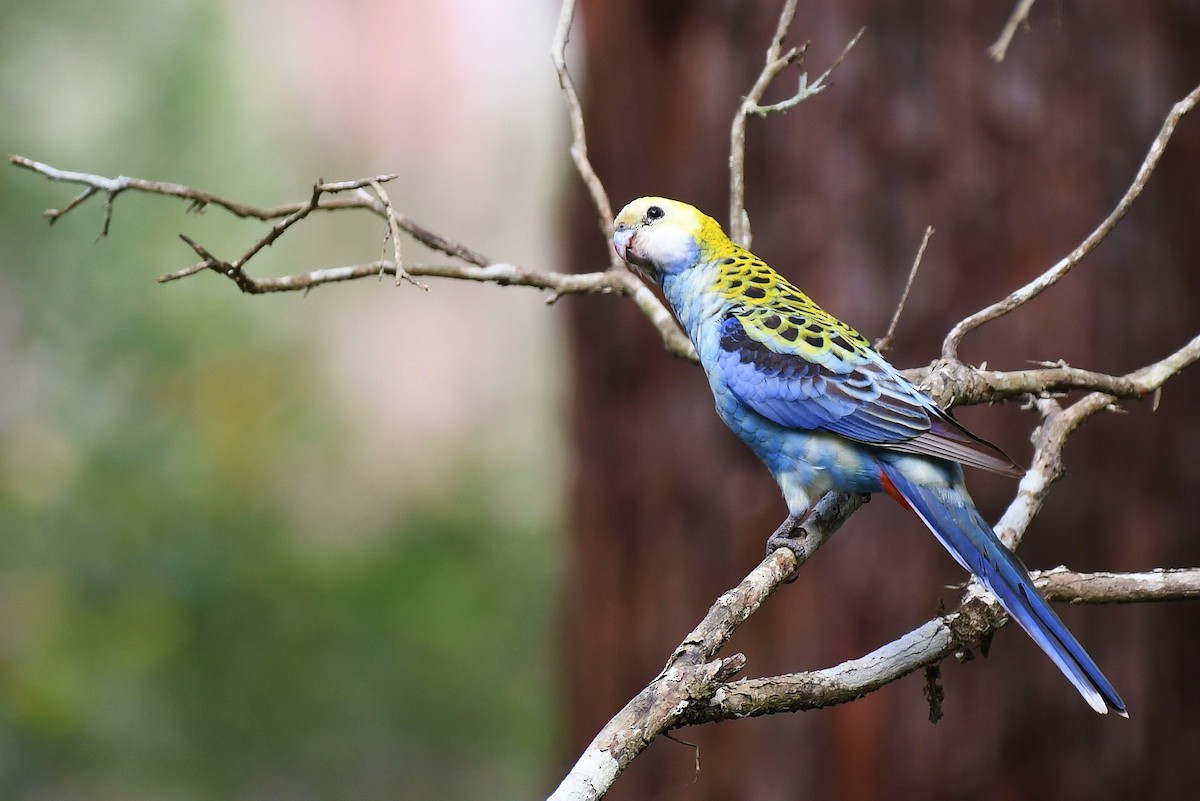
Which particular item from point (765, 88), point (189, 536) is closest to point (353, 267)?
point (765, 88)

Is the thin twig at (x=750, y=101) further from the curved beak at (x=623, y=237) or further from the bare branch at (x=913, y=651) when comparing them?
the bare branch at (x=913, y=651)

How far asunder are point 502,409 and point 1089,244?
10656mm

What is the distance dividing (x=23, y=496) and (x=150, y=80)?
3.88 meters

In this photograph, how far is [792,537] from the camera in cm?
349

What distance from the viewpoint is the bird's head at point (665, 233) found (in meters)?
4.26

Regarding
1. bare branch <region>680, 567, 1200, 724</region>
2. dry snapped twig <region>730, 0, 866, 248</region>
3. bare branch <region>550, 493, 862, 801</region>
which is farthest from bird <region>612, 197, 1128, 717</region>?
bare branch <region>550, 493, 862, 801</region>

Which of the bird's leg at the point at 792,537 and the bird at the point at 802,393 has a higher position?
the bird at the point at 802,393

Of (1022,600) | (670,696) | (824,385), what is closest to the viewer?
(670,696)

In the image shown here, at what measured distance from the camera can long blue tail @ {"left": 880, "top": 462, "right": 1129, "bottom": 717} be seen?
9.59 ft

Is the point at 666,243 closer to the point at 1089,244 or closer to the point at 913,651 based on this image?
the point at 1089,244

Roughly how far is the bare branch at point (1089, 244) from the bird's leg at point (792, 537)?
728mm

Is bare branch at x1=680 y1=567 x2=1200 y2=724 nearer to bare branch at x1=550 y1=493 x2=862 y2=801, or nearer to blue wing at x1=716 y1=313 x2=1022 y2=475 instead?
bare branch at x1=550 y1=493 x2=862 y2=801

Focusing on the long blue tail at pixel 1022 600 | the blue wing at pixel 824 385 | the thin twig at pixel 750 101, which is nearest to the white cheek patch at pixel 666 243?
the thin twig at pixel 750 101

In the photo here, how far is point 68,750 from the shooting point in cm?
772
